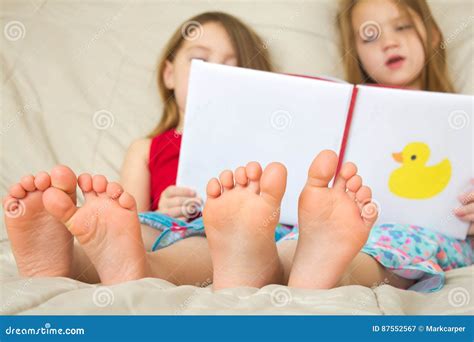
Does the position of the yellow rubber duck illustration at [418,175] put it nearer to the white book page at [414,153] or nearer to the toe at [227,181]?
the white book page at [414,153]

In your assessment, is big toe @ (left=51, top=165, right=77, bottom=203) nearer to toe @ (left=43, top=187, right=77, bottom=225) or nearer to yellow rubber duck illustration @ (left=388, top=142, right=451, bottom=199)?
toe @ (left=43, top=187, right=77, bottom=225)

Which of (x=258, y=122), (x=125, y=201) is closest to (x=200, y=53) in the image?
(x=258, y=122)

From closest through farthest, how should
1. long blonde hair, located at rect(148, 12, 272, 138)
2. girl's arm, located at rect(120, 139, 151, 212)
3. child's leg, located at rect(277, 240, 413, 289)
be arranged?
child's leg, located at rect(277, 240, 413, 289) → girl's arm, located at rect(120, 139, 151, 212) → long blonde hair, located at rect(148, 12, 272, 138)

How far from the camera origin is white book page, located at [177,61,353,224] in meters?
1.11

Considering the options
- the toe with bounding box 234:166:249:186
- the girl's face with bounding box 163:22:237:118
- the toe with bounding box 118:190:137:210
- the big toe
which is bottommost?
the toe with bounding box 118:190:137:210

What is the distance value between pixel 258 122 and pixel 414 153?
0.93ft

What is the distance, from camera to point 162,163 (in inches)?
56.8

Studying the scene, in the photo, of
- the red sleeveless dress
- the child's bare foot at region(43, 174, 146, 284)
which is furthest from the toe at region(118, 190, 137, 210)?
the red sleeveless dress

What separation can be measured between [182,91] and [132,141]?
7.1 inches

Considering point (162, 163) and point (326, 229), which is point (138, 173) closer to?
Result: point (162, 163)

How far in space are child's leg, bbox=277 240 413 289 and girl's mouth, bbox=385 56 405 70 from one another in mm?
656

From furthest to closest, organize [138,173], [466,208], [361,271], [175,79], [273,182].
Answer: [175,79] → [138,173] → [466,208] → [361,271] → [273,182]

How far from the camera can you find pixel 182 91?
1.54m

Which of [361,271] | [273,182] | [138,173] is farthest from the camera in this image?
[138,173]
